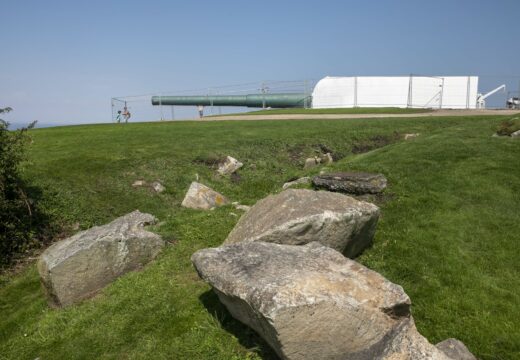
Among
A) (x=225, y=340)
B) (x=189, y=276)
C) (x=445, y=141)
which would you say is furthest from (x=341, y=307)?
(x=445, y=141)

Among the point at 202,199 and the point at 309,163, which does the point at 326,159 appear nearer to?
the point at 309,163

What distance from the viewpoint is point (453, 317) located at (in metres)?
7.34

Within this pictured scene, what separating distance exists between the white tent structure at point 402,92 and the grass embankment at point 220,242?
102ft

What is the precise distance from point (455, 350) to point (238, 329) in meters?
3.09

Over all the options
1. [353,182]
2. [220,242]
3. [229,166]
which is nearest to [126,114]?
[229,166]

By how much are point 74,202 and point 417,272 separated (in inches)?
427

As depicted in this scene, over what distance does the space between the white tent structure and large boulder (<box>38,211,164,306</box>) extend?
43.0 m

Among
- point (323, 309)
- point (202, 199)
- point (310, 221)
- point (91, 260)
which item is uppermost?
point (310, 221)

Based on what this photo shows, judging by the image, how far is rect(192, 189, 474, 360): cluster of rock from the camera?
216 inches

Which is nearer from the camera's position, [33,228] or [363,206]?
[363,206]

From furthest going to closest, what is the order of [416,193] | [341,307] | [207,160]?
[207,160]
[416,193]
[341,307]

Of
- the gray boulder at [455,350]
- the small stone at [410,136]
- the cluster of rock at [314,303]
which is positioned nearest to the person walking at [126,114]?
the small stone at [410,136]

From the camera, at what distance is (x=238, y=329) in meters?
7.07

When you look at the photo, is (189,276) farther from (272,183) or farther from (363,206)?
→ (272,183)
